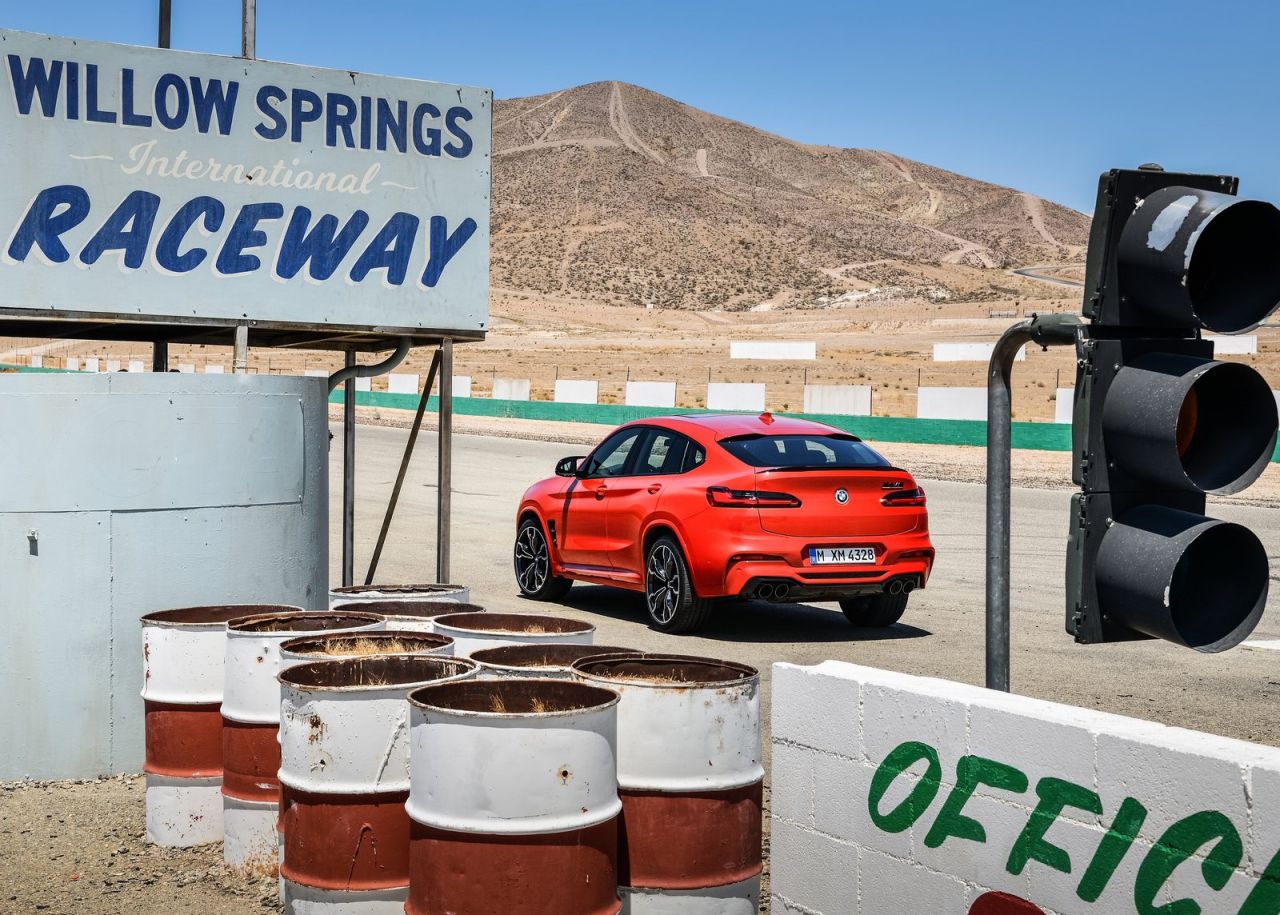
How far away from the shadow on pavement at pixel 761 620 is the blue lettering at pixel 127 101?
5.42 metres

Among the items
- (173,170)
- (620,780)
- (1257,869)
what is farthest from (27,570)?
(1257,869)

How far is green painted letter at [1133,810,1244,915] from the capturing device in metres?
3.50

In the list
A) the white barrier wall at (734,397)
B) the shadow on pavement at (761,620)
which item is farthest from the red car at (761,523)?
the white barrier wall at (734,397)

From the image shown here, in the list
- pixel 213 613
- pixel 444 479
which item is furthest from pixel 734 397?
pixel 213 613

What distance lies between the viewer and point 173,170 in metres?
8.41

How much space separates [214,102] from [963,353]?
61.6m

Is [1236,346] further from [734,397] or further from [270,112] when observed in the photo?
[270,112]

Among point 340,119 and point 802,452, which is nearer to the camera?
point 340,119

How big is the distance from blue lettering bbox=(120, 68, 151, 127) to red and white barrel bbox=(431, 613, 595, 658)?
3.68 meters

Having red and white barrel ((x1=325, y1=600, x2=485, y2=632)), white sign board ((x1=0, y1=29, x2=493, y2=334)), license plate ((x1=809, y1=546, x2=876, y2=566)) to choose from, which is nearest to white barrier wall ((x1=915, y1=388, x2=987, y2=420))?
license plate ((x1=809, y1=546, x2=876, y2=566))

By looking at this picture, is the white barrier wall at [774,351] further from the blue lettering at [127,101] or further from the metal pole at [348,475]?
the blue lettering at [127,101]

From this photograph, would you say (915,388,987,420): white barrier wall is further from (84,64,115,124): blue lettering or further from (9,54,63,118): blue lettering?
(9,54,63,118): blue lettering

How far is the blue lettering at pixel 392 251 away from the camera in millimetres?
8961

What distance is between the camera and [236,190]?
338 inches
